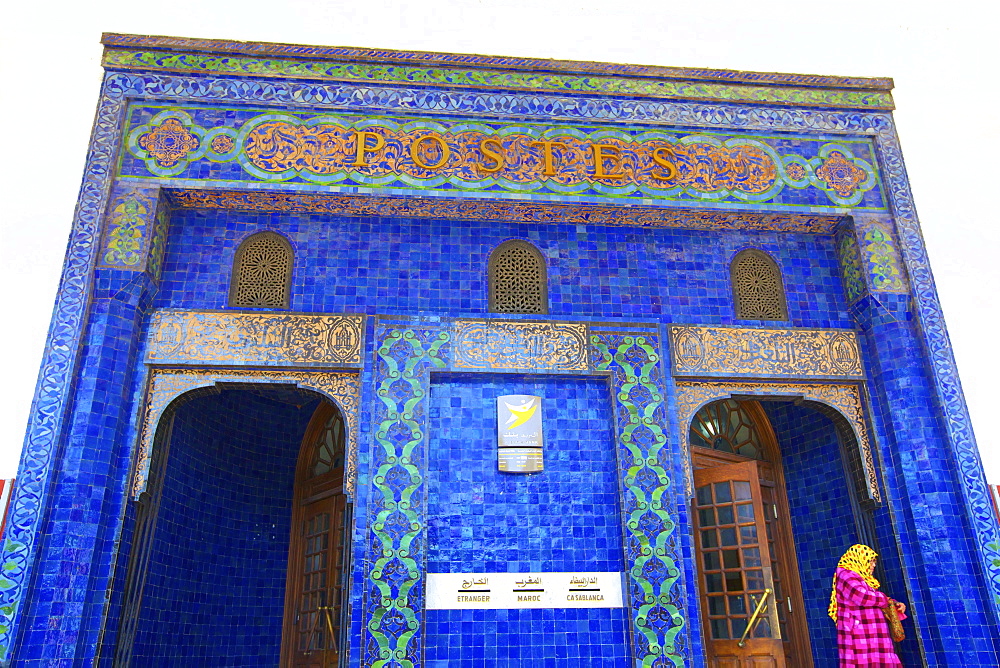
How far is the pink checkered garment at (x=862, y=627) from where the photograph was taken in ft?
21.5

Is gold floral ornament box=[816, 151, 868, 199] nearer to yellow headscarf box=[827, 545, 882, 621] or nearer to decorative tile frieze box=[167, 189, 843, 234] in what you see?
decorative tile frieze box=[167, 189, 843, 234]

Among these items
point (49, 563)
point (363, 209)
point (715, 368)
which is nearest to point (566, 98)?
point (363, 209)

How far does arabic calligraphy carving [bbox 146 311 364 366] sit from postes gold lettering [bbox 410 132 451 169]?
166 centimetres

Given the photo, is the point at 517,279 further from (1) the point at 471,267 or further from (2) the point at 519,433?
(2) the point at 519,433

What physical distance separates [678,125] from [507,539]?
4.31 metres

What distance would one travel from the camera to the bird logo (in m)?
7.06

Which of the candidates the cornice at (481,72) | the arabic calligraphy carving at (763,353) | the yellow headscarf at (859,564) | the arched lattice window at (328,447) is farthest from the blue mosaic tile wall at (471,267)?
the yellow headscarf at (859,564)

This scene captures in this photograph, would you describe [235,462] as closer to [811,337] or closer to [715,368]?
[715,368]

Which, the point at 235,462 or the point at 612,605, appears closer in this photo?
the point at 612,605

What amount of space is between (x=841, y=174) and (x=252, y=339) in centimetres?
576

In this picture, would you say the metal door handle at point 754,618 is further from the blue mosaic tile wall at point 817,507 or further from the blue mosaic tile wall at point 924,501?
the blue mosaic tile wall at point 924,501

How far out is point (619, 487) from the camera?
693cm

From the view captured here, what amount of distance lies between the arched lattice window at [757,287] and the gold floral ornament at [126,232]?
5340mm

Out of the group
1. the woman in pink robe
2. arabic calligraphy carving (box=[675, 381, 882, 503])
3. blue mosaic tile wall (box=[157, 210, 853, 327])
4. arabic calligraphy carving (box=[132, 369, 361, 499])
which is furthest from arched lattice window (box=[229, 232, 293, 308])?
the woman in pink robe
